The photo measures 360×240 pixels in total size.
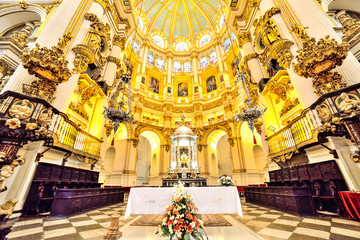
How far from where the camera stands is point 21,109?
3.60 metres

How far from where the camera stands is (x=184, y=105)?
1758 centimetres

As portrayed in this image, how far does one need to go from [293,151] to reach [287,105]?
3397 millimetres

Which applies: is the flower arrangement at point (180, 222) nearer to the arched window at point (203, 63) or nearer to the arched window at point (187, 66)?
the arched window at point (187, 66)

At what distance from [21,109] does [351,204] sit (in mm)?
8536

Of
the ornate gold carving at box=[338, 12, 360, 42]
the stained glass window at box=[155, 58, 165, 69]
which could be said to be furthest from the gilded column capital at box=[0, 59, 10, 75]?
the ornate gold carving at box=[338, 12, 360, 42]

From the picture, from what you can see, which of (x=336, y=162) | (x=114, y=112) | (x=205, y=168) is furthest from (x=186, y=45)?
(x=336, y=162)

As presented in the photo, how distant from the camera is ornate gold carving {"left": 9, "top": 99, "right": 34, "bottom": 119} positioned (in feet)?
11.5

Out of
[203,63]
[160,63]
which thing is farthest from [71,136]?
[203,63]

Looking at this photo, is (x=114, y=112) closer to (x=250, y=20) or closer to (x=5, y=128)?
(x=5, y=128)

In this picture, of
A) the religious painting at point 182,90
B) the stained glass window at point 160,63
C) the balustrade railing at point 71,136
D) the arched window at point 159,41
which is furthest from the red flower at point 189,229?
the arched window at point 159,41

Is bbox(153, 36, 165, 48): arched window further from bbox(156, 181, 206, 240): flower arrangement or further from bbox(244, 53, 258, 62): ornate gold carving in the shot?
bbox(156, 181, 206, 240): flower arrangement

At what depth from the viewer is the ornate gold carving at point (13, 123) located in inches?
124

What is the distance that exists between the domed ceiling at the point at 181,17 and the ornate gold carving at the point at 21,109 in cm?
2013

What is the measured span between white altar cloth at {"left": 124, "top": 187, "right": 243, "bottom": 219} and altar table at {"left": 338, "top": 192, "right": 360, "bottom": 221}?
261 centimetres
